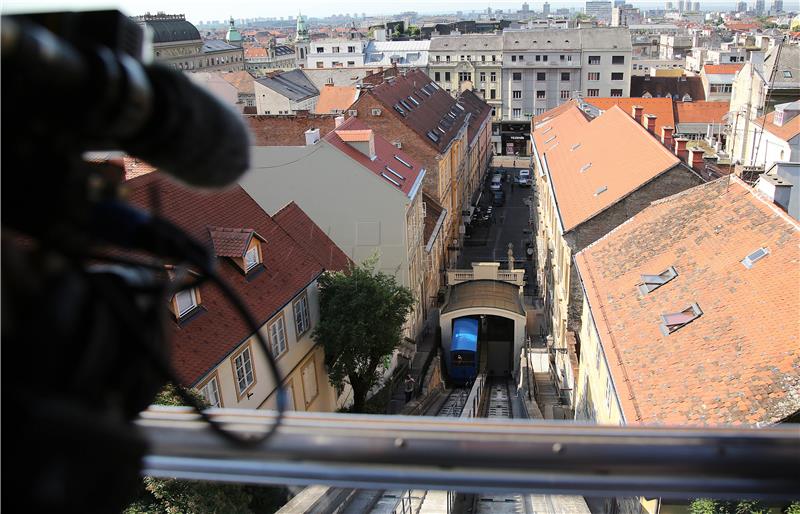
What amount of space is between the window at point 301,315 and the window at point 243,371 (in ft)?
8.24

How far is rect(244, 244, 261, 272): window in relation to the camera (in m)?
16.3

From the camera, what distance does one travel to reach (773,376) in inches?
430

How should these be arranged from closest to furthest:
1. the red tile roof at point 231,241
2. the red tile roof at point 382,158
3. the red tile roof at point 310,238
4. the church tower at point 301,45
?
the red tile roof at point 231,241
the red tile roof at point 310,238
the red tile roof at point 382,158
the church tower at point 301,45

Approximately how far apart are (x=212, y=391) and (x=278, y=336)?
2.96 m

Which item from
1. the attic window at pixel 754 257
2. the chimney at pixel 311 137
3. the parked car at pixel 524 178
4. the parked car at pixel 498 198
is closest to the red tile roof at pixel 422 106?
the parked car at pixel 498 198

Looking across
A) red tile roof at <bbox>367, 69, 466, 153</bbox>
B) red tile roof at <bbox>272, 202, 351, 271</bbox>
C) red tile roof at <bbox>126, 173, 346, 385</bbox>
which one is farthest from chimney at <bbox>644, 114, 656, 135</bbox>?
red tile roof at <bbox>126, 173, 346, 385</bbox>

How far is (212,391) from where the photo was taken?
539 inches

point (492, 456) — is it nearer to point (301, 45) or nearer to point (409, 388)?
point (409, 388)

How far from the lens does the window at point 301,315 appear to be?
58.0 feet

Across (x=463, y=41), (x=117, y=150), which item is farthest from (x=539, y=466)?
(x=463, y=41)

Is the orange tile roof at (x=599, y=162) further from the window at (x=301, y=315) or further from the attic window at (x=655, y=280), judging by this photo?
the window at (x=301, y=315)

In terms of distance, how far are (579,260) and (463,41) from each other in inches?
2301

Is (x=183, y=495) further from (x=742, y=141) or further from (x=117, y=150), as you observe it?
(x=742, y=141)

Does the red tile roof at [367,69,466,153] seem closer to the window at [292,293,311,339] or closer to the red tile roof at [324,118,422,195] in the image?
the red tile roof at [324,118,422,195]
